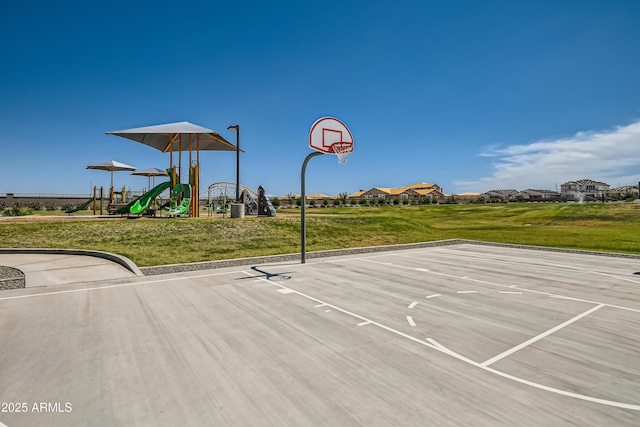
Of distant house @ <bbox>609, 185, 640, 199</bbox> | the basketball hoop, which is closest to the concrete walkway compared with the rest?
the basketball hoop

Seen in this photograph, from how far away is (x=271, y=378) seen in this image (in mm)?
3783

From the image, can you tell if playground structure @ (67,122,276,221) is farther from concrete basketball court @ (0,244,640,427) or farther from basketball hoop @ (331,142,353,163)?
concrete basketball court @ (0,244,640,427)

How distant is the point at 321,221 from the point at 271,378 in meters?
18.0

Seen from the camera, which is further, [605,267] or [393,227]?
[393,227]

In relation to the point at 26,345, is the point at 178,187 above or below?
above

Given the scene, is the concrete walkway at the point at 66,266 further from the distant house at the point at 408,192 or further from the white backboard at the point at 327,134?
the distant house at the point at 408,192

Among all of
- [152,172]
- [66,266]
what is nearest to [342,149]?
[66,266]

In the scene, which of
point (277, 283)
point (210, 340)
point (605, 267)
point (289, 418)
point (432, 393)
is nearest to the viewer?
point (289, 418)

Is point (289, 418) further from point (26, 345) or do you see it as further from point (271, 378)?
point (26, 345)

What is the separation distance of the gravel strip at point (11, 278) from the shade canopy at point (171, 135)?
1155 centimetres

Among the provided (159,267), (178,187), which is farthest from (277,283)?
(178,187)

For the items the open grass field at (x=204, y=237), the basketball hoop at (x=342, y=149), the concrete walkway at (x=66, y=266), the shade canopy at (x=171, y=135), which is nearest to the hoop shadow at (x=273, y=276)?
the open grass field at (x=204, y=237)

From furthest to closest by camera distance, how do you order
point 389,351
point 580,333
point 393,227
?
1. point 393,227
2. point 580,333
3. point 389,351

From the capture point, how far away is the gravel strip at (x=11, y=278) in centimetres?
800
